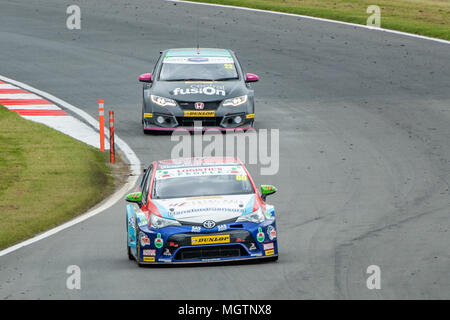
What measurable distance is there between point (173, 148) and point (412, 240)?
332 inches

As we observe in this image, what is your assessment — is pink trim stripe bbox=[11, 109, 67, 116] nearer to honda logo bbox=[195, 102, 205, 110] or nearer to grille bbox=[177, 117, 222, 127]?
grille bbox=[177, 117, 222, 127]

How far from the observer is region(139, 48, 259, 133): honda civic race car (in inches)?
914

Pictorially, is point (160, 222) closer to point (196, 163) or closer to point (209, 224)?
point (209, 224)

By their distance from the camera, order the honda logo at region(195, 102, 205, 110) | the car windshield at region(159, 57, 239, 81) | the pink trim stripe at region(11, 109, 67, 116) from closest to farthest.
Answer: the honda logo at region(195, 102, 205, 110), the car windshield at region(159, 57, 239, 81), the pink trim stripe at region(11, 109, 67, 116)

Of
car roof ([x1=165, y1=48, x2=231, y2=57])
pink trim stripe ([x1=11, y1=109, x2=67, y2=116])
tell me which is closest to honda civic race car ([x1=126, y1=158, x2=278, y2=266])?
car roof ([x1=165, y1=48, x2=231, y2=57])

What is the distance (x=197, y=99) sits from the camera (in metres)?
23.2

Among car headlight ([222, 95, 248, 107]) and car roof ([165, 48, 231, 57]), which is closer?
car headlight ([222, 95, 248, 107])

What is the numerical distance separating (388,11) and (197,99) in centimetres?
1683

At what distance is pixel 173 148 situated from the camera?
22188 mm

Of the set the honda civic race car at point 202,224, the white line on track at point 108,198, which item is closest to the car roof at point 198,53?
the white line on track at point 108,198

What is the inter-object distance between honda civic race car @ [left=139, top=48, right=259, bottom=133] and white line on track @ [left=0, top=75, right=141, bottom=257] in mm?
1042

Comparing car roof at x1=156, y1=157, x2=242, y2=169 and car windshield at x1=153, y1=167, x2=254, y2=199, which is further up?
car roof at x1=156, y1=157, x2=242, y2=169
